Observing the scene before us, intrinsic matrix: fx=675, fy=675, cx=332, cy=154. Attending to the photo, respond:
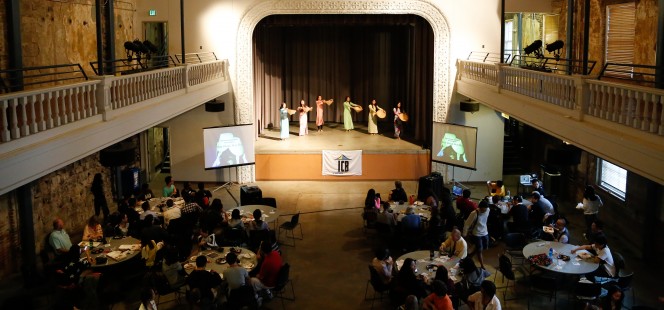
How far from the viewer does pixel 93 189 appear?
14.3 meters

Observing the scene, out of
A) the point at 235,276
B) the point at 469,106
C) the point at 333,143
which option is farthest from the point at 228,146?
the point at 235,276

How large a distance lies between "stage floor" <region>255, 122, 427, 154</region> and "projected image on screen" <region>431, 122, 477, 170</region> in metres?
1.44

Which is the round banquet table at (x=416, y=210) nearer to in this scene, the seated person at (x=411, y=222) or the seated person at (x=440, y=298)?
the seated person at (x=411, y=222)

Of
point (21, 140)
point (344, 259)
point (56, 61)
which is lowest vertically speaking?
point (344, 259)

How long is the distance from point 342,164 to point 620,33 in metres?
8.19

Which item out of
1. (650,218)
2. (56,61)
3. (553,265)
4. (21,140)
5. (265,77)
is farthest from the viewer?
(265,77)

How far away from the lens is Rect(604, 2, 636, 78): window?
541 inches

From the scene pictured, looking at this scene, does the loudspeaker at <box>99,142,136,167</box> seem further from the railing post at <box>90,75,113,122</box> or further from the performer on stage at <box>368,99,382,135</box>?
the performer on stage at <box>368,99,382,135</box>

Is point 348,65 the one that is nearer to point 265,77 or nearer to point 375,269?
point 265,77

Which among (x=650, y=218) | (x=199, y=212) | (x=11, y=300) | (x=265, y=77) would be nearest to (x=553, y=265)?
(x=650, y=218)

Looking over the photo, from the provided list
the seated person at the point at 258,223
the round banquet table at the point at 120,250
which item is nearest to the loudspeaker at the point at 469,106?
the seated person at the point at 258,223

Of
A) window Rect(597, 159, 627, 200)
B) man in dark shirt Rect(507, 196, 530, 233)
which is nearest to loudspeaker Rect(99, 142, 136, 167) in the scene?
man in dark shirt Rect(507, 196, 530, 233)

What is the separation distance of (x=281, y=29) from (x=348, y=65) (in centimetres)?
274

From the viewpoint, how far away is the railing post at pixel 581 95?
384 inches
